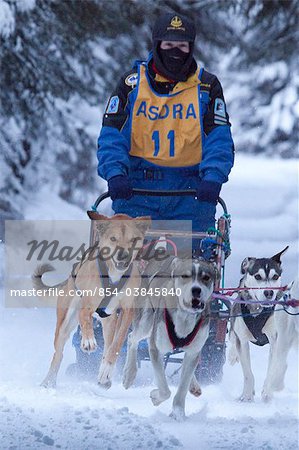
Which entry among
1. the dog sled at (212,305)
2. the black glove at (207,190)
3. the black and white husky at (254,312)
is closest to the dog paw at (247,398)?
the black and white husky at (254,312)

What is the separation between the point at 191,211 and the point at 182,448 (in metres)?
1.45

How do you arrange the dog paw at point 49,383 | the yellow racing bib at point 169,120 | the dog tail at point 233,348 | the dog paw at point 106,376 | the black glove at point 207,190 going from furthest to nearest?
the dog tail at point 233,348
the dog paw at point 49,383
the yellow racing bib at point 169,120
the black glove at point 207,190
the dog paw at point 106,376

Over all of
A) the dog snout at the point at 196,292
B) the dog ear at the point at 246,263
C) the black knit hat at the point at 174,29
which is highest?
the black knit hat at the point at 174,29

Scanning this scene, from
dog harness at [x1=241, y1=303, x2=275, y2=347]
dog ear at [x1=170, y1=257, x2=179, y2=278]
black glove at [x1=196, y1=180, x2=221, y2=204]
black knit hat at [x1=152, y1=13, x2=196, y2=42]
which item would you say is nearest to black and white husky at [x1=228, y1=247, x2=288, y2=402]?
dog harness at [x1=241, y1=303, x2=275, y2=347]

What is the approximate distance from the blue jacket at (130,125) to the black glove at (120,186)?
71mm

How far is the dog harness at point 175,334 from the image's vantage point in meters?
3.93

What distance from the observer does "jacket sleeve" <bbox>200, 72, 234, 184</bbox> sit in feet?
14.4

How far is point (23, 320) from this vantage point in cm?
862

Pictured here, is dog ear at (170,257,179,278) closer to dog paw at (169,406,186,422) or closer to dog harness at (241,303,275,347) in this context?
dog paw at (169,406,186,422)

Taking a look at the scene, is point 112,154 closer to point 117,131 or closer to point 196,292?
point 117,131

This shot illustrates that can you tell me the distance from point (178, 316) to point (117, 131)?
105 cm

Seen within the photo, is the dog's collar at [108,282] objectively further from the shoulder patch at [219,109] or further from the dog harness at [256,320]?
the dog harness at [256,320]

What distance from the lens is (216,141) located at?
4441 millimetres

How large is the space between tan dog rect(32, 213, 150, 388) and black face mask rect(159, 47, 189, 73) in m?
0.87
